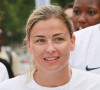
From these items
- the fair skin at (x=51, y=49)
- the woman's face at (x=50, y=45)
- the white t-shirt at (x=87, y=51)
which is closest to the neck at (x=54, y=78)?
the fair skin at (x=51, y=49)

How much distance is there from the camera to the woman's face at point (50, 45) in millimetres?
3168

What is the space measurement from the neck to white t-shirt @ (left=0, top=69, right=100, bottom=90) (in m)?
0.05

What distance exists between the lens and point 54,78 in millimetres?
3357

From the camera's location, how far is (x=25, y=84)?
131 inches

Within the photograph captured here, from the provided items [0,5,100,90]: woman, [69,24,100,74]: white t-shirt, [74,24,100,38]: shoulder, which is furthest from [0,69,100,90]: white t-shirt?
[74,24,100,38]: shoulder

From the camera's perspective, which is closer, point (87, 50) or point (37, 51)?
point (37, 51)

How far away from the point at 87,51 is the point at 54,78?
74cm

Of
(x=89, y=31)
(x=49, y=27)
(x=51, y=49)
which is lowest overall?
(x=89, y=31)

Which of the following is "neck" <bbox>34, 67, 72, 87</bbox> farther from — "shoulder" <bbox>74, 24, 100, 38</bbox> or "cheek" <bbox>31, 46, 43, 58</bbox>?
"shoulder" <bbox>74, 24, 100, 38</bbox>

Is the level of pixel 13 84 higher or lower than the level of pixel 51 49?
lower

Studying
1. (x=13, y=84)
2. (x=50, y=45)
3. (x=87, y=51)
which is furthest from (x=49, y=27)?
(x=87, y=51)

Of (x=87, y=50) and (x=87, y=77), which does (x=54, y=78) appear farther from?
(x=87, y=50)

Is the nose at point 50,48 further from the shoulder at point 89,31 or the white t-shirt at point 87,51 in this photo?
the shoulder at point 89,31

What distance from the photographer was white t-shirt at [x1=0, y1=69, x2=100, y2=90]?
128 inches
